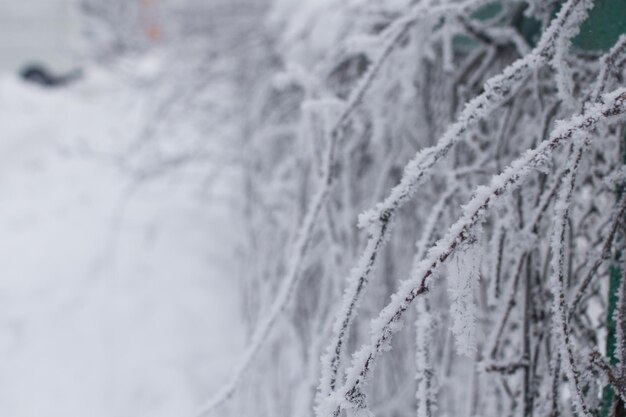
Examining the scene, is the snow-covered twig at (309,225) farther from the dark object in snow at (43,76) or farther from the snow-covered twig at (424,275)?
the dark object in snow at (43,76)

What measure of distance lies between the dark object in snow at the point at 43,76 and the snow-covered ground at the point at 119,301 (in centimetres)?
741

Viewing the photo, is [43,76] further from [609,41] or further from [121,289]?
[609,41]

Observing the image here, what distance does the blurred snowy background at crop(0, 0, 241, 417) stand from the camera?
2.24 meters

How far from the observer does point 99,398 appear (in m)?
2.19

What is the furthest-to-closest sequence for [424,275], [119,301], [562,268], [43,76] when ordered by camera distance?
[43,76] < [119,301] < [562,268] < [424,275]

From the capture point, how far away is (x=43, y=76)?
37.2 ft

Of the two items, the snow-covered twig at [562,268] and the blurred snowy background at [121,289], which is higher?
the blurred snowy background at [121,289]

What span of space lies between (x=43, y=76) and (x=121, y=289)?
32.8 feet

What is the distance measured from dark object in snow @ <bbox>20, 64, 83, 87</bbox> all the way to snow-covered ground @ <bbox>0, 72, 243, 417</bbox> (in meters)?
7.41

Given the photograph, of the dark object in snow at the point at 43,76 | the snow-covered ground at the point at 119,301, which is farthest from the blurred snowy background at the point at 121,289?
the dark object in snow at the point at 43,76

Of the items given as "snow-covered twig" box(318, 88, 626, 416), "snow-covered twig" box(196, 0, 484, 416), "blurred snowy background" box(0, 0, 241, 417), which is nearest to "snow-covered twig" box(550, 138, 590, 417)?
"snow-covered twig" box(318, 88, 626, 416)

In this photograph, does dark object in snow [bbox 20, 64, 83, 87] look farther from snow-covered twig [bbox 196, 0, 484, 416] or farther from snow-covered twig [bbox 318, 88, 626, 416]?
snow-covered twig [bbox 318, 88, 626, 416]

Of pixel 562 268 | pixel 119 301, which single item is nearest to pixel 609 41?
pixel 562 268

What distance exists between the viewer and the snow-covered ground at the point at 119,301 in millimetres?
2230
